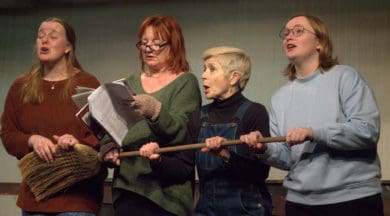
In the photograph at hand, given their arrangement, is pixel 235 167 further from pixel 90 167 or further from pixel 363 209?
pixel 90 167

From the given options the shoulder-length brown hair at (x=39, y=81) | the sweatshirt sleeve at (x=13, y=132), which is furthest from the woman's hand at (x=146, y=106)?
the sweatshirt sleeve at (x=13, y=132)

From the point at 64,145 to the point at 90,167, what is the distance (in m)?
0.14

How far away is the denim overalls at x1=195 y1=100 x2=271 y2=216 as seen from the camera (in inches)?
81.5

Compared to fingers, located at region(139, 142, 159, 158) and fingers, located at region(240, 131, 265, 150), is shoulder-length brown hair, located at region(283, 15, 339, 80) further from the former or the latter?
fingers, located at region(139, 142, 159, 158)

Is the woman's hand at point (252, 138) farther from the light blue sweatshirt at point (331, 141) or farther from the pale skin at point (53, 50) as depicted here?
the pale skin at point (53, 50)

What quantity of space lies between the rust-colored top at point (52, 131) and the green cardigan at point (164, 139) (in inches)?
5.7

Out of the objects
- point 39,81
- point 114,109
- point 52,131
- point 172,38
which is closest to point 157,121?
point 114,109

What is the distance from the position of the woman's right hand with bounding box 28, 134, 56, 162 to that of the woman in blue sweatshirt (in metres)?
0.80

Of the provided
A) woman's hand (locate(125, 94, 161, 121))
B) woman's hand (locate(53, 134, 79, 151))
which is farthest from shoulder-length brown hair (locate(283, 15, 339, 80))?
woman's hand (locate(53, 134, 79, 151))

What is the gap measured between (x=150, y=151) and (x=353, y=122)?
2.35 ft

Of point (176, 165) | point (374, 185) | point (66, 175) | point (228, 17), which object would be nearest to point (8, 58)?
point (228, 17)

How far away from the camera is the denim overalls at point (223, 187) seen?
2070 millimetres

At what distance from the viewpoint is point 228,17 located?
11.4 ft

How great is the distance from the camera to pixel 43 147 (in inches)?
90.6
